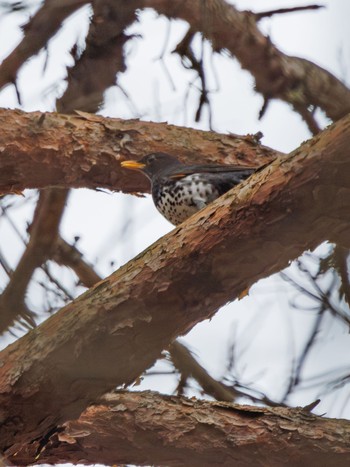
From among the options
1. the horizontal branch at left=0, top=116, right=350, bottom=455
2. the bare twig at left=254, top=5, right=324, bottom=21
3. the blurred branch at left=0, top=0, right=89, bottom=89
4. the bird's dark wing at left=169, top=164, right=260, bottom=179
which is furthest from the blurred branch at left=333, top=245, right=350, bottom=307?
the blurred branch at left=0, top=0, right=89, bottom=89

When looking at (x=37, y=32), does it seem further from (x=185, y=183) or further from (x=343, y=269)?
(x=343, y=269)

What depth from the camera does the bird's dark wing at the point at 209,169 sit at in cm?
486

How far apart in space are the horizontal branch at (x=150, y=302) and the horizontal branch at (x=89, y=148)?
1.91 meters

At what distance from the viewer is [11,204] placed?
482 cm

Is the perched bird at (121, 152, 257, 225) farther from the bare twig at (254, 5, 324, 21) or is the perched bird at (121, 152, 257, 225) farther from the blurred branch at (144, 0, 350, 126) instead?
the bare twig at (254, 5, 324, 21)

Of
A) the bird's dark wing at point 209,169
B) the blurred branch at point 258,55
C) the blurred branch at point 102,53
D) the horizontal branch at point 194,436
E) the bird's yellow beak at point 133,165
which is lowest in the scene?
the horizontal branch at point 194,436

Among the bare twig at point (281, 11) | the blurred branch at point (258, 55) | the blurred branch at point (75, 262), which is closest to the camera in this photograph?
the bare twig at point (281, 11)

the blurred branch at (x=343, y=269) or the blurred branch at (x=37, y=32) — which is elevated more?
the blurred branch at (x=37, y=32)

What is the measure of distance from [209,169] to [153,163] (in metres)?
0.47

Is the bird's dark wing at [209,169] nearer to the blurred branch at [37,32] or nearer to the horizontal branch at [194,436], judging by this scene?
the blurred branch at [37,32]

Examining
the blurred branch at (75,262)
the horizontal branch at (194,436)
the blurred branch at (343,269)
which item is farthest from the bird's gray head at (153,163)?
the horizontal branch at (194,436)

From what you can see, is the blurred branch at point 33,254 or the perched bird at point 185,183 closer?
the blurred branch at point 33,254

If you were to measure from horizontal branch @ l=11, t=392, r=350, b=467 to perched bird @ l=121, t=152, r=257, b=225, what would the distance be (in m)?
1.09

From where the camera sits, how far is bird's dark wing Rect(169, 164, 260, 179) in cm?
486
